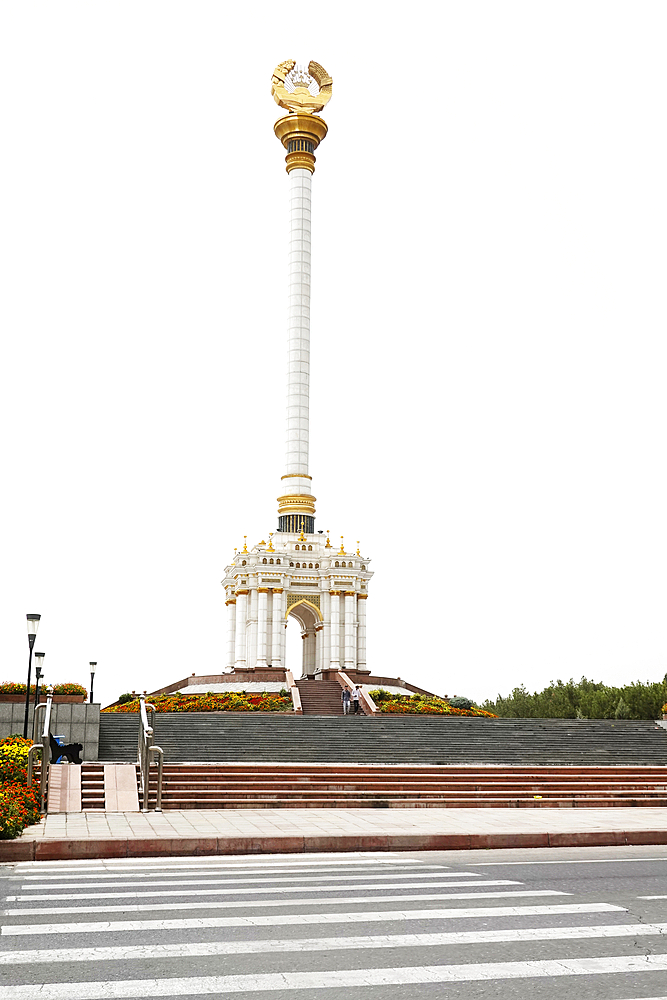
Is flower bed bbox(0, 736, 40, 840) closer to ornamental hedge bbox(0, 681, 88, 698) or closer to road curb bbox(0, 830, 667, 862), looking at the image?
road curb bbox(0, 830, 667, 862)

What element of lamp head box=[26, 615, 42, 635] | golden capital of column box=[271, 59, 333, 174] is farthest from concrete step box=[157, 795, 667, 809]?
golden capital of column box=[271, 59, 333, 174]

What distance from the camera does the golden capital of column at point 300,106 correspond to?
229ft

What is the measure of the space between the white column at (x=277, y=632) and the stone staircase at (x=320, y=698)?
21.7ft

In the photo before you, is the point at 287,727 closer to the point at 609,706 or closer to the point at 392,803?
the point at 392,803

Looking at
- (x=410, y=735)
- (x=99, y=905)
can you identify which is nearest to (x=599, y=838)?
(x=99, y=905)

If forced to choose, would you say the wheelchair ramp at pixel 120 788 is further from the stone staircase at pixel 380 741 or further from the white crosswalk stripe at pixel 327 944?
the white crosswalk stripe at pixel 327 944

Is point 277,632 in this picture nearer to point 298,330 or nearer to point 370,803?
point 298,330

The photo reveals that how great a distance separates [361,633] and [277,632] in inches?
219

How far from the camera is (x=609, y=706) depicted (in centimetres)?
4438

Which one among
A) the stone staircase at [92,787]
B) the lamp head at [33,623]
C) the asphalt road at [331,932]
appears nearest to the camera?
the asphalt road at [331,932]

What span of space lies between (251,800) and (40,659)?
56.5 ft

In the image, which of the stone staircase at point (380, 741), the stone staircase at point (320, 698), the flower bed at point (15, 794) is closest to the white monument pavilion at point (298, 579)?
the stone staircase at point (320, 698)

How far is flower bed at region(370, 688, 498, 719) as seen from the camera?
42.0 m

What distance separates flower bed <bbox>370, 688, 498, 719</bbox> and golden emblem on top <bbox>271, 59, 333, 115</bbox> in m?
44.9
